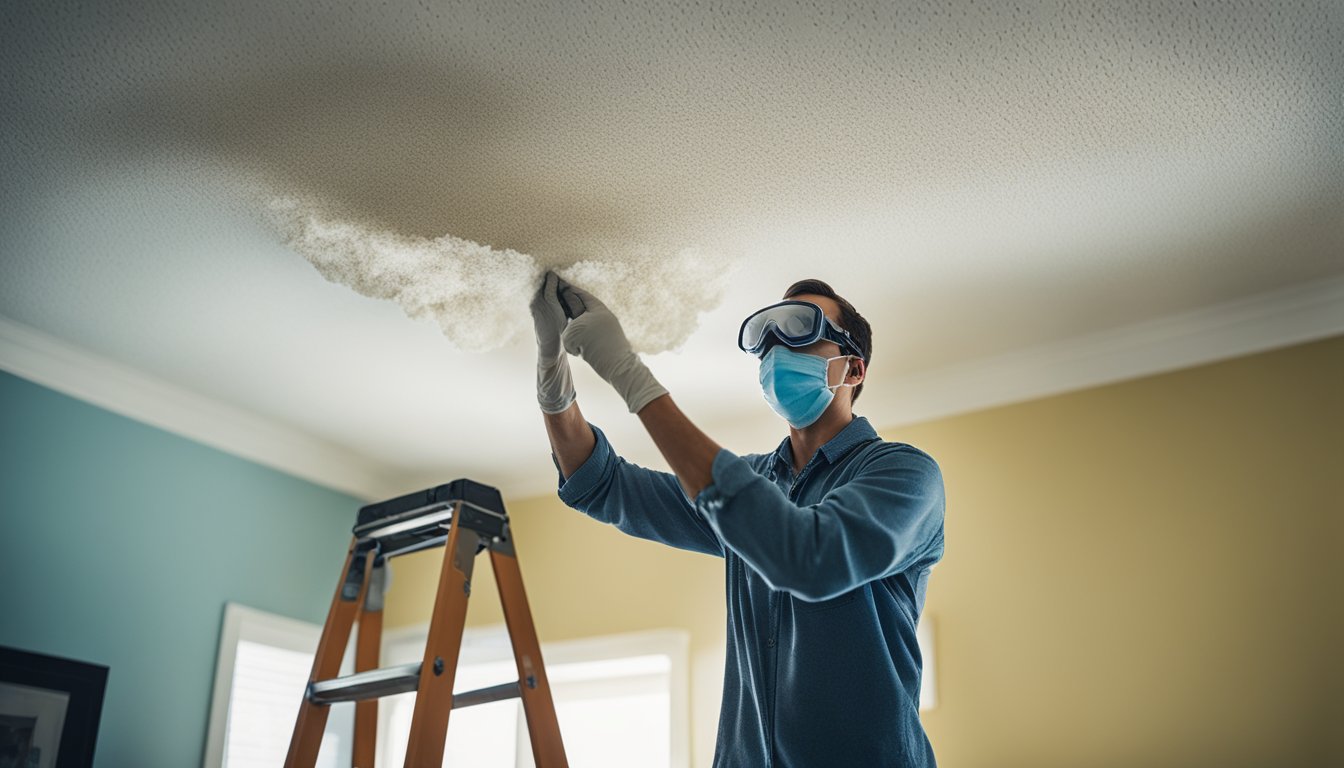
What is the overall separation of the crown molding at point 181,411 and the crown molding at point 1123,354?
2.05m

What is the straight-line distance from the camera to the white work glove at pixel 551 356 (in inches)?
90.2

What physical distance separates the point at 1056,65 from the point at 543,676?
1.79 metres

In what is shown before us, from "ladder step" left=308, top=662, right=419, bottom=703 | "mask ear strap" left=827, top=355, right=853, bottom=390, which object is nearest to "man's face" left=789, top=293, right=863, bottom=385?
"mask ear strap" left=827, top=355, right=853, bottom=390

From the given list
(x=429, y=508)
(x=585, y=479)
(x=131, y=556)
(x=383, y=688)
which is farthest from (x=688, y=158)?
(x=131, y=556)

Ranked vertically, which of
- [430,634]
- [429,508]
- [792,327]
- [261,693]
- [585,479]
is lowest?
[430,634]

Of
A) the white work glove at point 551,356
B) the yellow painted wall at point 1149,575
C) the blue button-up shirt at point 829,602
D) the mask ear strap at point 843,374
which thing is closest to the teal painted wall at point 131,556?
the yellow painted wall at point 1149,575

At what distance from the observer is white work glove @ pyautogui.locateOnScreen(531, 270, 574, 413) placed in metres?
2.29

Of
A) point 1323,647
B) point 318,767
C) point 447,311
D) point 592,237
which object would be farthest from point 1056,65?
point 318,767

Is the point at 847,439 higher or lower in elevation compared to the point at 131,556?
lower

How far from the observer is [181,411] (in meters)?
3.66

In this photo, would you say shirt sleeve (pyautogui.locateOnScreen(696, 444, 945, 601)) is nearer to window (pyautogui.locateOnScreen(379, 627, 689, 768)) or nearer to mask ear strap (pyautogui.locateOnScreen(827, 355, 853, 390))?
mask ear strap (pyautogui.locateOnScreen(827, 355, 853, 390))

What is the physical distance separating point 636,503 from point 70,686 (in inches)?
77.3

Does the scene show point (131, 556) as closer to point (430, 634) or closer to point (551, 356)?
point (430, 634)

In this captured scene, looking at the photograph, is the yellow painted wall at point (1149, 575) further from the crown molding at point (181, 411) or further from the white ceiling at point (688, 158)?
the crown molding at point (181, 411)
